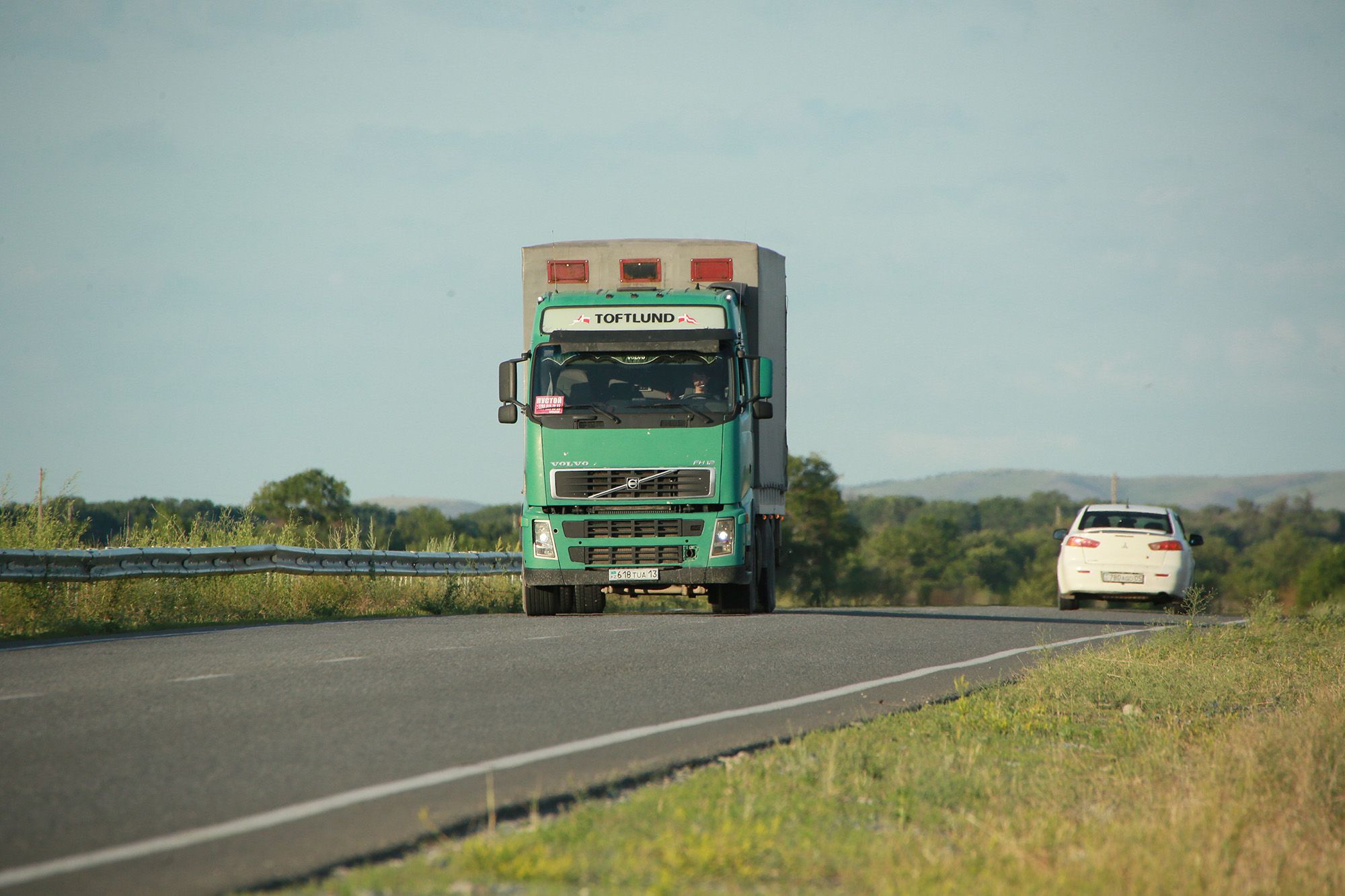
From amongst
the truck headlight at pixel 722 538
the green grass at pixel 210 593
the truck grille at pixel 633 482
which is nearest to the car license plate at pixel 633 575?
the truck headlight at pixel 722 538

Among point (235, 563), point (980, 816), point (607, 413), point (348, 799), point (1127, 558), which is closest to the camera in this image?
point (348, 799)

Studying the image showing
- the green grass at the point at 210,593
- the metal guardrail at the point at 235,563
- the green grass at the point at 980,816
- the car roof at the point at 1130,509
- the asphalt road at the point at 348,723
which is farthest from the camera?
the car roof at the point at 1130,509

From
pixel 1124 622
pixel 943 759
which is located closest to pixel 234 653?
pixel 943 759

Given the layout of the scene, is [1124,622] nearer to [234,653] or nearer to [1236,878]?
[234,653]

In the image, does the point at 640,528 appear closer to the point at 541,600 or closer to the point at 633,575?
the point at 633,575

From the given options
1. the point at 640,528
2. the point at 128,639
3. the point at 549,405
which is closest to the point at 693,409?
the point at 640,528

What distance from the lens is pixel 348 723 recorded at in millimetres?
7457

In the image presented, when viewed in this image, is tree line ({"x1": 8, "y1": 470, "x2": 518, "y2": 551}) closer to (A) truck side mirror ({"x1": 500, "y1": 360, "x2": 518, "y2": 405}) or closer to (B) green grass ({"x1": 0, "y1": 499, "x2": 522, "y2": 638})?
(B) green grass ({"x1": 0, "y1": 499, "x2": 522, "y2": 638})

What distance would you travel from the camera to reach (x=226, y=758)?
6.41 m

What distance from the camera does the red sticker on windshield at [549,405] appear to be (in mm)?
14898

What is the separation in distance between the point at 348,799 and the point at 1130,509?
706 inches

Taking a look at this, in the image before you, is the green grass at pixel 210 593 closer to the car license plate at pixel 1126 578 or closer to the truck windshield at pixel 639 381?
the truck windshield at pixel 639 381

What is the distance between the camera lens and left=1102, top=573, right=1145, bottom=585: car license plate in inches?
800

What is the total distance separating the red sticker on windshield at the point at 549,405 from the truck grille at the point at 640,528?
1.23 m
